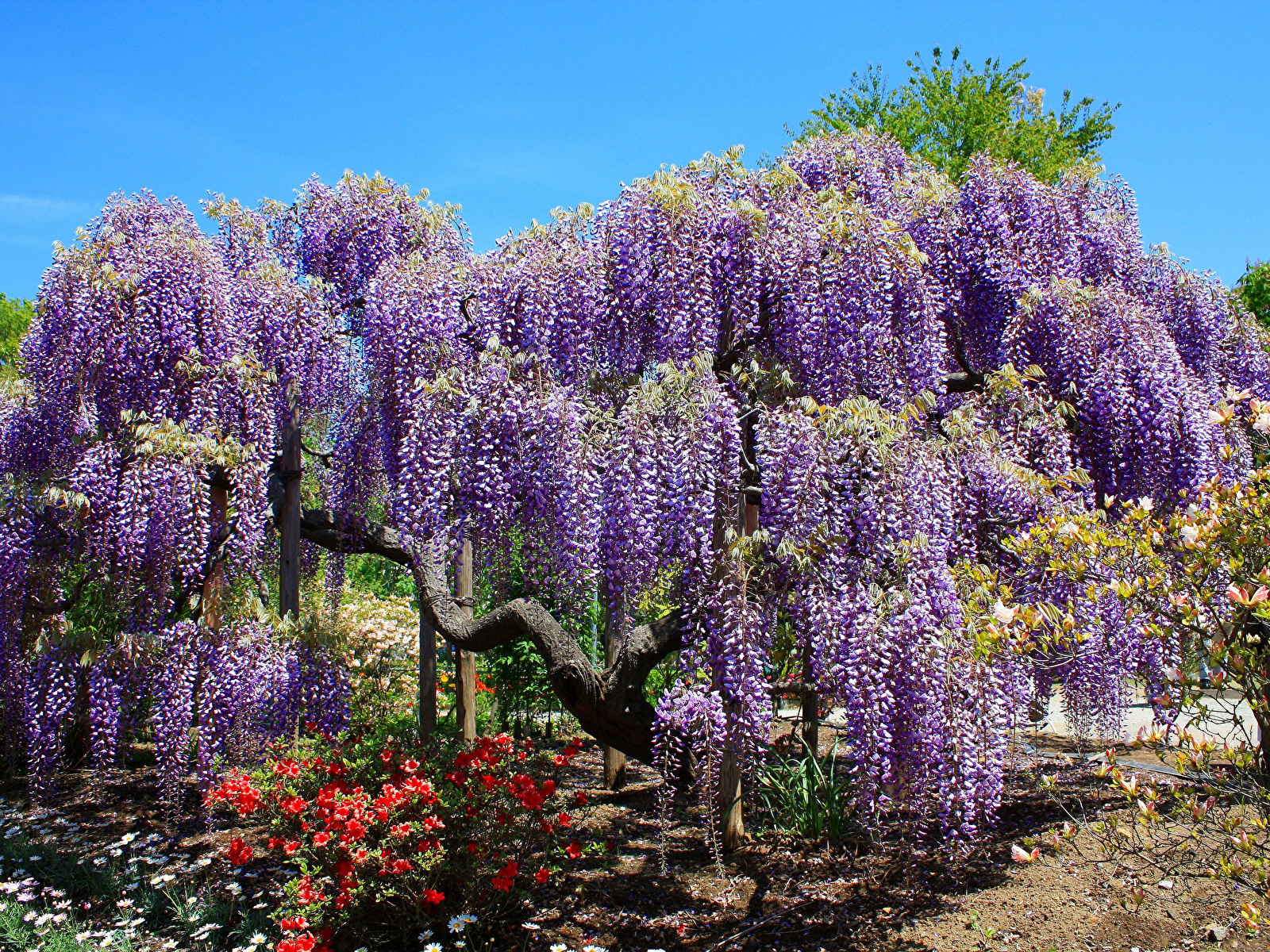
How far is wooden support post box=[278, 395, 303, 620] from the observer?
6.55 meters

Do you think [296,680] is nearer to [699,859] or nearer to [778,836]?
[699,859]

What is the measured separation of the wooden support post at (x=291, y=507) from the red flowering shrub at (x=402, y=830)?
2074 millimetres

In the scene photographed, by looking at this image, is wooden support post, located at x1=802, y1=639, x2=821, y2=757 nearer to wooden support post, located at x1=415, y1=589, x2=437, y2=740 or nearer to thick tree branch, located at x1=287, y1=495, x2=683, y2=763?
thick tree branch, located at x1=287, y1=495, x2=683, y2=763

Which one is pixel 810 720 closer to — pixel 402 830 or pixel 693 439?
pixel 693 439

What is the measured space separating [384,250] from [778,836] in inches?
213

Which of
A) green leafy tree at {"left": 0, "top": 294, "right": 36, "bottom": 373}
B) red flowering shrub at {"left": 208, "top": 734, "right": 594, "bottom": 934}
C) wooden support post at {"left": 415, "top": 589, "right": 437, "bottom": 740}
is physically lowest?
red flowering shrub at {"left": 208, "top": 734, "right": 594, "bottom": 934}

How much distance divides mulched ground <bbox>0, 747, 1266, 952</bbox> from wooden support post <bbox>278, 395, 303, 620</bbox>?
1.92 meters

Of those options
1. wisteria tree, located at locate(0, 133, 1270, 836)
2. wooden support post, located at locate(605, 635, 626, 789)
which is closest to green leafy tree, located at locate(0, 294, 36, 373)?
wisteria tree, located at locate(0, 133, 1270, 836)

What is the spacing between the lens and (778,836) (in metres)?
5.38

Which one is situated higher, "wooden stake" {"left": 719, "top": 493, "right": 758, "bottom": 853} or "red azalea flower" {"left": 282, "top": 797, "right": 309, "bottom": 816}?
"red azalea flower" {"left": 282, "top": 797, "right": 309, "bottom": 816}

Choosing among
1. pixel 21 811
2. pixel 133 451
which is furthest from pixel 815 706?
pixel 21 811

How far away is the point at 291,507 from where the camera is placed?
22.2 feet

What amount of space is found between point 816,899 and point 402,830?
7.51ft

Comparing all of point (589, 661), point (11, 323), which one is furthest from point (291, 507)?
point (11, 323)
